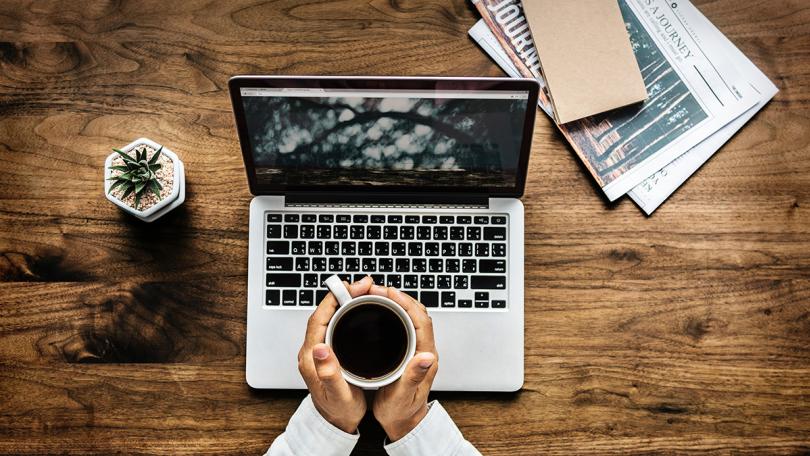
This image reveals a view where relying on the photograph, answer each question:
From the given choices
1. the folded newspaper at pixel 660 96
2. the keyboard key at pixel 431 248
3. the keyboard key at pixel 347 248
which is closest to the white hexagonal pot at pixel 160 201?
the keyboard key at pixel 347 248

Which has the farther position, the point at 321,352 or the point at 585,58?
the point at 585,58

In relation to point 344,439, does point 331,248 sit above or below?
above

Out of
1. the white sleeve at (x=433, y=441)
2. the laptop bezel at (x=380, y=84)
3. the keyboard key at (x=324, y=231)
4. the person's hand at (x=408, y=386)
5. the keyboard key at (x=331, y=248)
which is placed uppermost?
the laptop bezel at (x=380, y=84)

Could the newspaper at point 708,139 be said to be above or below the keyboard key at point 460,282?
above

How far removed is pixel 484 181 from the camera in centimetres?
90

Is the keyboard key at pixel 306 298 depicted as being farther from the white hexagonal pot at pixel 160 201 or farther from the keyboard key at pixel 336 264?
the white hexagonal pot at pixel 160 201

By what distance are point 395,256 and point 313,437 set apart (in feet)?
0.86

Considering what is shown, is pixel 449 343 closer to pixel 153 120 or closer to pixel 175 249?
pixel 175 249

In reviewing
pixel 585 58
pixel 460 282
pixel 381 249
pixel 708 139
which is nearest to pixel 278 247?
pixel 381 249

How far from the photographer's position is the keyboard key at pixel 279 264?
91 cm

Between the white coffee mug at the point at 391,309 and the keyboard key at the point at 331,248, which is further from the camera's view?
the keyboard key at the point at 331,248

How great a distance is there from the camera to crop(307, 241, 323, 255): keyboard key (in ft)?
2.98

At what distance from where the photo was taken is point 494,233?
91 cm

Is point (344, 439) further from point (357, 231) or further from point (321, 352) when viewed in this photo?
point (357, 231)
